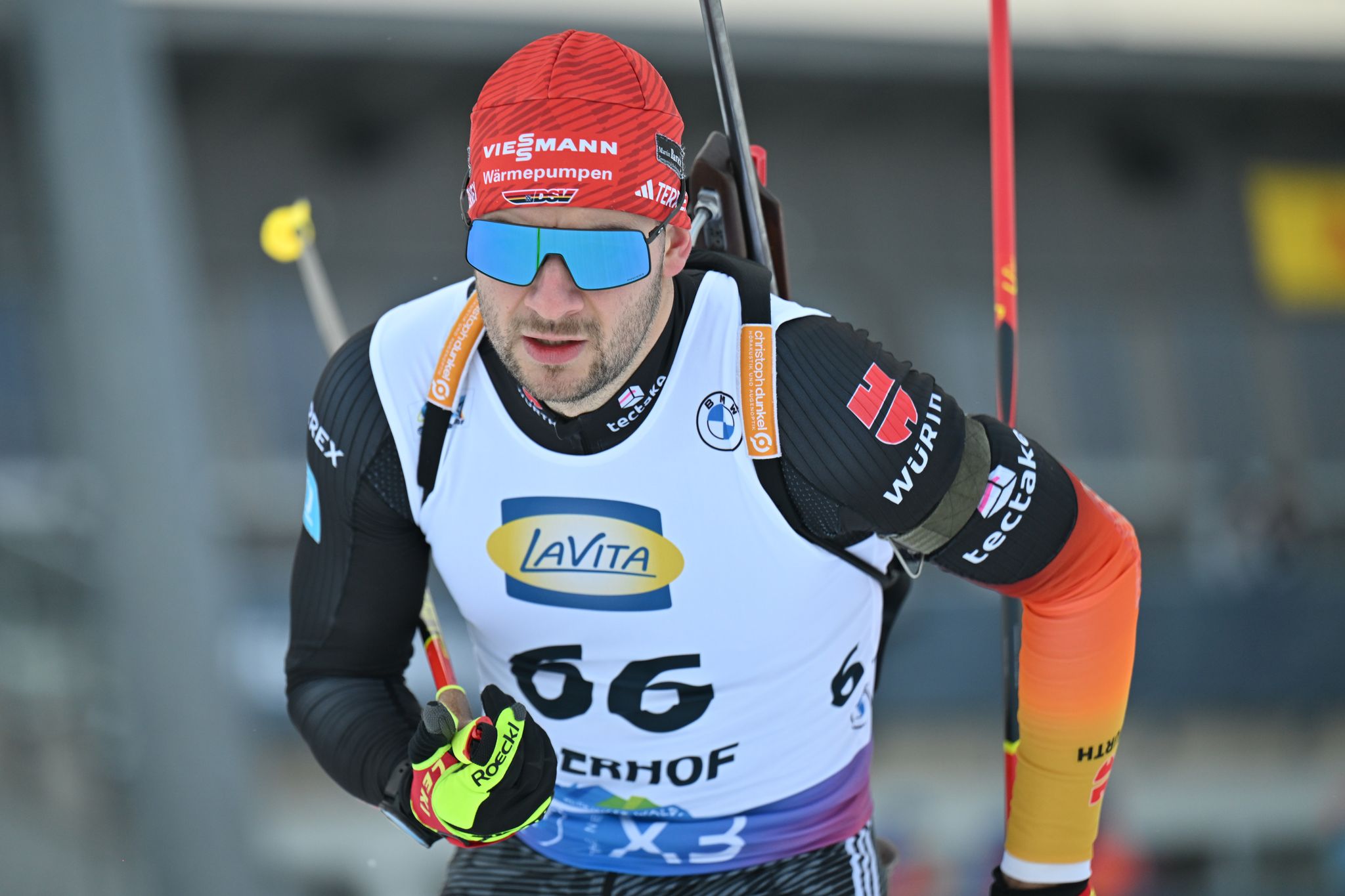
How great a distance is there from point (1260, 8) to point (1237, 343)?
2.95m

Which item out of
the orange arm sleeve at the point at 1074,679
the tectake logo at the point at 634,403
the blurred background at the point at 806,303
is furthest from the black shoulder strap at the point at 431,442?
the blurred background at the point at 806,303

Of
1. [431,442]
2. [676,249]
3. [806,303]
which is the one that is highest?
[676,249]

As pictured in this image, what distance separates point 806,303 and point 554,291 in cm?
975

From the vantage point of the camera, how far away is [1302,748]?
33.1ft

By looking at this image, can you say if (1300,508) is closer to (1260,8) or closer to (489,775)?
(1260,8)

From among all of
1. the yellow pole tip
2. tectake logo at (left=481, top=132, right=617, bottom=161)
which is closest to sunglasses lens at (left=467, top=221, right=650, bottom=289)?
tectake logo at (left=481, top=132, right=617, bottom=161)

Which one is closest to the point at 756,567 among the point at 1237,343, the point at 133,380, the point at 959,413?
the point at 959,413

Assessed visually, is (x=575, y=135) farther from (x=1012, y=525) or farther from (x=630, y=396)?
(x=1012, y=525)

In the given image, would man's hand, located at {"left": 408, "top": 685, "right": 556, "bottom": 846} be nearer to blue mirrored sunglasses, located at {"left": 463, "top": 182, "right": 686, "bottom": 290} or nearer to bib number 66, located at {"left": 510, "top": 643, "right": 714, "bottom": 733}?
bib number 66, located at {"left": 510, "top": 643, "right": 714, "bottom": 733}

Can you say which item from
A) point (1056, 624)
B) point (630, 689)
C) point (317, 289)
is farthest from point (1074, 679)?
point (317, 289)

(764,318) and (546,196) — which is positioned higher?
(546,196)

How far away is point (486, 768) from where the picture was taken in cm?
191

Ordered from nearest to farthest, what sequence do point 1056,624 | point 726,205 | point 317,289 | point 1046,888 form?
point 1056,624, point 1046,888, point 726,205, point 317,289

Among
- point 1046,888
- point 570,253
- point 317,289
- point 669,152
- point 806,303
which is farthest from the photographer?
point 806,303
